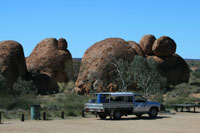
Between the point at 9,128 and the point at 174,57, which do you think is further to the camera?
the point at 174,57

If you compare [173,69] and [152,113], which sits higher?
[173,69]

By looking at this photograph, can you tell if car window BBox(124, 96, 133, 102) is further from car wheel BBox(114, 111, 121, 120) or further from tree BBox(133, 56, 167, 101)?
tree BBox(133, 56, 167, 101)

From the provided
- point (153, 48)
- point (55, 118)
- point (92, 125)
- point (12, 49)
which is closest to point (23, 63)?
point (12, 49)

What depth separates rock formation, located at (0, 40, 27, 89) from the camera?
4119 cm

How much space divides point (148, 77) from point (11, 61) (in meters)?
17.7

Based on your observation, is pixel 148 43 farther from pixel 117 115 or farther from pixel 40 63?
pixel 117 115

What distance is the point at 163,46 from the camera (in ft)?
155

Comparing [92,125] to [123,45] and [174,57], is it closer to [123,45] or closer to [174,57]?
[123,45]

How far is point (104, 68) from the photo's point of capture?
3972 centimetres

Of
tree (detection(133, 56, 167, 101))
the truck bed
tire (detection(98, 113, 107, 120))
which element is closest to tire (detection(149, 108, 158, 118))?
the truck bed

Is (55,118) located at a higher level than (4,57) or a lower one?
lower

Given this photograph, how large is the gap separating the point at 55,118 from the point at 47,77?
2363 cm

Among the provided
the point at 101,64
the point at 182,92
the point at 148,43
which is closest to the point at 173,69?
the point at 148,43

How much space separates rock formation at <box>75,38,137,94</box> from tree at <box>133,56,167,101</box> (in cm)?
675
